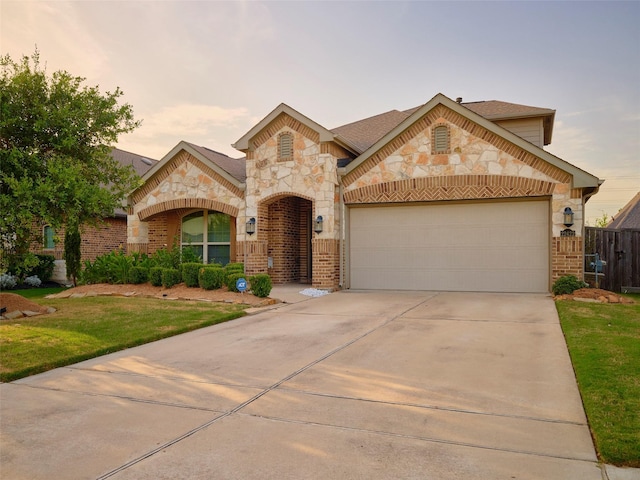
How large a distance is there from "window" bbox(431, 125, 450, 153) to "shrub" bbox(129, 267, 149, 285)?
8820mm

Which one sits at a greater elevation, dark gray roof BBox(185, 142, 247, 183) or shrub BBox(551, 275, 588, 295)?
dark gray roof BBox(185, 142, 247, 183)

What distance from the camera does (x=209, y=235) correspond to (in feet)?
56.9

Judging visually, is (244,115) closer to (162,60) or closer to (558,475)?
(162,60)

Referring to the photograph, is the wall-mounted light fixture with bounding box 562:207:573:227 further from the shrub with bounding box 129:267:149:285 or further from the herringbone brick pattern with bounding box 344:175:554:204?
the shrub with bounding box 129:267:149:285

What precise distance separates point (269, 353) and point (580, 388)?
363 centimetres

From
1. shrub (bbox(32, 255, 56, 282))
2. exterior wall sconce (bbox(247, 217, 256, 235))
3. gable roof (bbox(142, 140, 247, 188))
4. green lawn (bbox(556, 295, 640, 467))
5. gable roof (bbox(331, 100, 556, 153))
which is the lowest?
green lawn (bbox(556, 295, 640, 467))

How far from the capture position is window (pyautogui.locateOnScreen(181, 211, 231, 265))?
17016mm

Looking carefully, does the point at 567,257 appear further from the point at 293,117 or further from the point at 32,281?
the point at 32,281

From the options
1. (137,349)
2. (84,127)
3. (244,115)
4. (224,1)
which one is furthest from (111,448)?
(244,115)

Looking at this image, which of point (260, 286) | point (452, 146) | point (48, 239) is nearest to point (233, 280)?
point (260, 286)

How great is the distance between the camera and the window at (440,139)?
13242mm

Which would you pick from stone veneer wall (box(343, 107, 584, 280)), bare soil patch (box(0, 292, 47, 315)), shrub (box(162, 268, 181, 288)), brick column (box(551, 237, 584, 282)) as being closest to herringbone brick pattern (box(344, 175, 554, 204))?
stone veneer wall (box(343, 107, 584, 280))

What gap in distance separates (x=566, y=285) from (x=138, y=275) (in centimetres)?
1124

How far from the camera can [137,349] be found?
6832 millimetres
